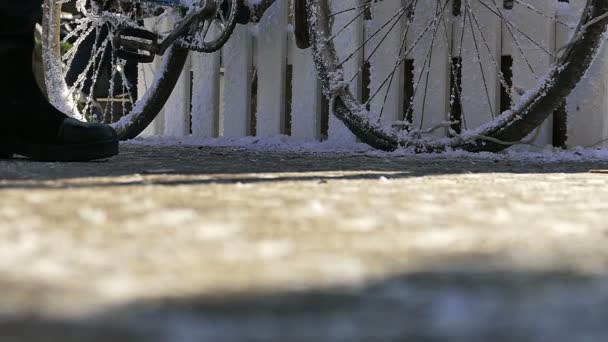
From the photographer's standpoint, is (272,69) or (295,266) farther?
(272,69)

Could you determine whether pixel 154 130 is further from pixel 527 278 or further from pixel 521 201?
pixel 527 278

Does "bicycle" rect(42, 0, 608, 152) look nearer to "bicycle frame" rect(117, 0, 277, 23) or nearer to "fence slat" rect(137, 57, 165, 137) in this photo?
"bicycle frame" rect(117, 0, 277, 23)

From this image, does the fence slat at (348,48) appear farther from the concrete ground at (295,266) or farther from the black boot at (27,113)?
the concrete ground at (295,266)

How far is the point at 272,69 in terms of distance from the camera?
2898 mm

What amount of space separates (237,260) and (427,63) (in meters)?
2.12

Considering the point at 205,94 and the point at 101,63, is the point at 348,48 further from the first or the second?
the point at 101,63

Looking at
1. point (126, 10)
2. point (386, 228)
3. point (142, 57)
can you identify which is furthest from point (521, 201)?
point (126, 10)

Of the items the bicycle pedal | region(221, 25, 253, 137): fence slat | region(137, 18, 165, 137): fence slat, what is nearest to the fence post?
region(221, 25, 253, 137): fence slat

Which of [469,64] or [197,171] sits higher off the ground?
[469,64]

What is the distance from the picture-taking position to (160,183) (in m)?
0.93

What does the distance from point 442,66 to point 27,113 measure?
140 cm

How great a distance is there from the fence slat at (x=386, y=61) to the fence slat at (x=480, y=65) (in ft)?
0.71

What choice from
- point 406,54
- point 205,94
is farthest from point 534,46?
point 205,94

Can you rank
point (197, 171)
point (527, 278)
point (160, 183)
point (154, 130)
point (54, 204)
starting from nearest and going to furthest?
point (527, 278)
point (54, 204)
point (160, 183)
point (197, 171)
point (154, 130)
